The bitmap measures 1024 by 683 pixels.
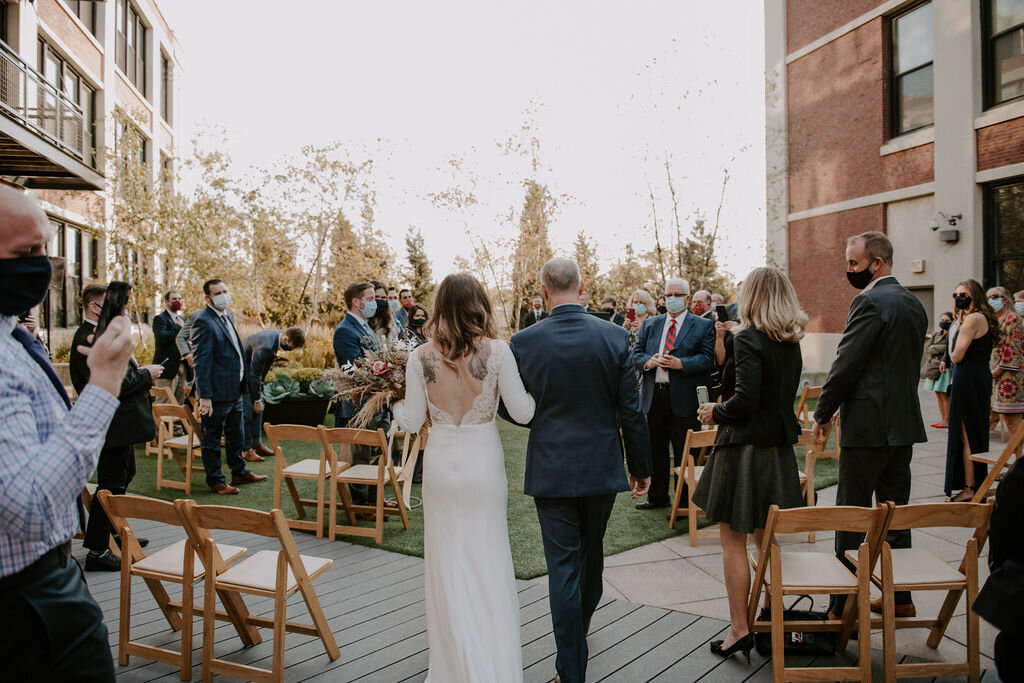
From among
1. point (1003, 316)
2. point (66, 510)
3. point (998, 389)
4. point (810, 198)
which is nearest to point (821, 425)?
point (66, 510)

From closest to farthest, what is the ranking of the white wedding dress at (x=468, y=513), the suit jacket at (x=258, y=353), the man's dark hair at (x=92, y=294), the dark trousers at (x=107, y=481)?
the white wedding dress at (x=468, y=513)
the dark trousers at (x=107, y=481)
the man's dark hair at (x=92, y=294)
the suit jacket at (x=258, y=353)

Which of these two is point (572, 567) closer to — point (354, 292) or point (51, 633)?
point (51, 633)

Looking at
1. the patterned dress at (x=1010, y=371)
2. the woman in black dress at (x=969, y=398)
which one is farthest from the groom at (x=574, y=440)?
the patterned dress at (x=1010, y=371)

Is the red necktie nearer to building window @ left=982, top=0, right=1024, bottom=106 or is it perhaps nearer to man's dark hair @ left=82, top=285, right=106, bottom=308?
man's dark hair @ left=82, top=285, right=106, bottom=308

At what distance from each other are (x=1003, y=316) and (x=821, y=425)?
5575 mm

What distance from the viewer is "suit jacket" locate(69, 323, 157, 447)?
4957mm

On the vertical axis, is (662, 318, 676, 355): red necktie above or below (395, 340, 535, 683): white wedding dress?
above

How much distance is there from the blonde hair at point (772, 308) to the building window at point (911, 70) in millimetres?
13017

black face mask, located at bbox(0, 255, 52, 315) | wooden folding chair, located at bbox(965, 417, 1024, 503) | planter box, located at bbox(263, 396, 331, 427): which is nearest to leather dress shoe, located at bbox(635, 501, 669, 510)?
wooden folding chair, located at bbox(965, 417, 1024, 503)

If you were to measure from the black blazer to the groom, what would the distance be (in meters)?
0.58

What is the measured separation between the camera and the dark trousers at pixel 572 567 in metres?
3.30

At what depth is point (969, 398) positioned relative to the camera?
21.7 ft

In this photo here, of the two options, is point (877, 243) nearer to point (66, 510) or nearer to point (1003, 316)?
point (66, 510)

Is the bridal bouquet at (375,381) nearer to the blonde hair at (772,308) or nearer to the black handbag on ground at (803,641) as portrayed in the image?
the blonde hair at (772,308)
